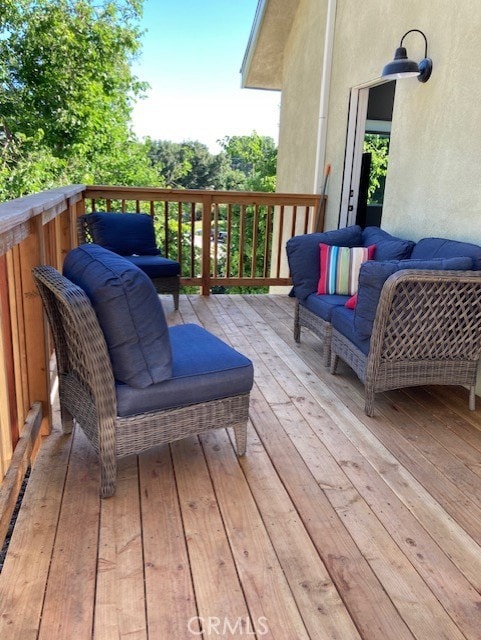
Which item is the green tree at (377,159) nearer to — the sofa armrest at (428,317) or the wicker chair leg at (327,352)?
the wicker chair leg at (327,352)

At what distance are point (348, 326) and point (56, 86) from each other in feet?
33.4

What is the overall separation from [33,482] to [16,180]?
9492mm

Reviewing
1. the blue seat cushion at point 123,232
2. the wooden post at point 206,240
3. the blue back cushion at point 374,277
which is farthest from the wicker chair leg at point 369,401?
the wooden post at point 206,240

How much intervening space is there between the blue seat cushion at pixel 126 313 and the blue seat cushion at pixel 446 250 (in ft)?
5.90

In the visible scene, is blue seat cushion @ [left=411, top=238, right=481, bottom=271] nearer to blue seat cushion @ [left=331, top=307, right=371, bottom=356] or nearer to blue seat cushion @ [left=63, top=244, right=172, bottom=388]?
blue seat cushion @ [left=331, top=307, right=371, bottom=356]

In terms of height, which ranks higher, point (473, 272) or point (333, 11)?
point (333, 11)

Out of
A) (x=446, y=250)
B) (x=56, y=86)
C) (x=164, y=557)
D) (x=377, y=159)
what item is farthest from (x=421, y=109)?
(x=56, y=86)

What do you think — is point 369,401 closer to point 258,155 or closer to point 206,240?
point 206,240

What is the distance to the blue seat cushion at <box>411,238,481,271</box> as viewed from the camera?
9.09ft

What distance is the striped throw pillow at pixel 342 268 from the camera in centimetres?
356

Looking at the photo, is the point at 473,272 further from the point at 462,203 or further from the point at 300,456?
the point at 300,456

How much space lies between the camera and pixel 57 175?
11.0m

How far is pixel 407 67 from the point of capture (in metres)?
3.40

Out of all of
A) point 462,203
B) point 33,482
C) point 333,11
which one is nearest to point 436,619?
point 33,482
